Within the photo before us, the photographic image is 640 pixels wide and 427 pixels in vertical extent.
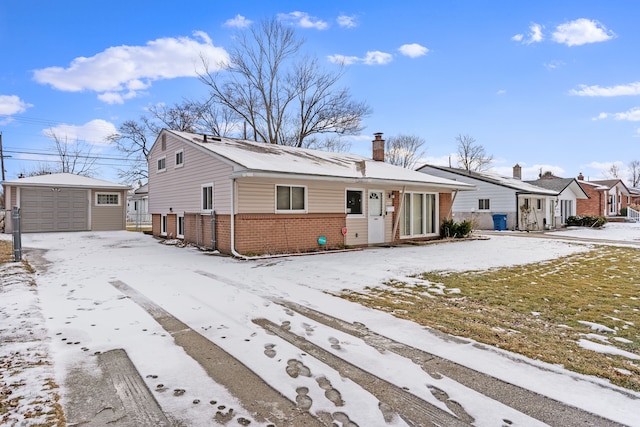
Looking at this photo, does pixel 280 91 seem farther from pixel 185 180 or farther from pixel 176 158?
pixel 185 180

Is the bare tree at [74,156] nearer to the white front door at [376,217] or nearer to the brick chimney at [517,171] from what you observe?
the white front door at [376,217]

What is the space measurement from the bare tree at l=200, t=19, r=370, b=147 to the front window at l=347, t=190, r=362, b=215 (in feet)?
57.7

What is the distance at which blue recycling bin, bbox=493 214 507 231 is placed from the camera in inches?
928

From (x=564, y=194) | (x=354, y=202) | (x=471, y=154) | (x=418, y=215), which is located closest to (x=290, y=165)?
(x=354, y=202)

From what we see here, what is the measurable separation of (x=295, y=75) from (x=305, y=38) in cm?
275

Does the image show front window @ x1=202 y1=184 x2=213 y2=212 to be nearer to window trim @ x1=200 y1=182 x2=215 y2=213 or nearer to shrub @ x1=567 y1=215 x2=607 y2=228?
window trim @ x1=200 y1=182 x2=215 y2=213

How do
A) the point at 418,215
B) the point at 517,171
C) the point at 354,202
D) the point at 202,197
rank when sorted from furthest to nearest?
the point at 517,171
the point at 418,215
the point at 354,202
the point at 202,197

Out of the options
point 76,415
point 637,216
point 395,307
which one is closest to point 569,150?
point 637,216

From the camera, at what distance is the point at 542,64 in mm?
15211

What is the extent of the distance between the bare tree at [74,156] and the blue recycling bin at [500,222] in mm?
38010

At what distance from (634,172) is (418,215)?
8262cm

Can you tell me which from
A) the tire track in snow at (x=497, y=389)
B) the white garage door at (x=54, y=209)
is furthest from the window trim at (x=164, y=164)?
the tire track in snow at (x=497, y=389)

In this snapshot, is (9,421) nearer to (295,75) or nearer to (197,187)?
(197,187)

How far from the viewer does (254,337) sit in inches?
160
